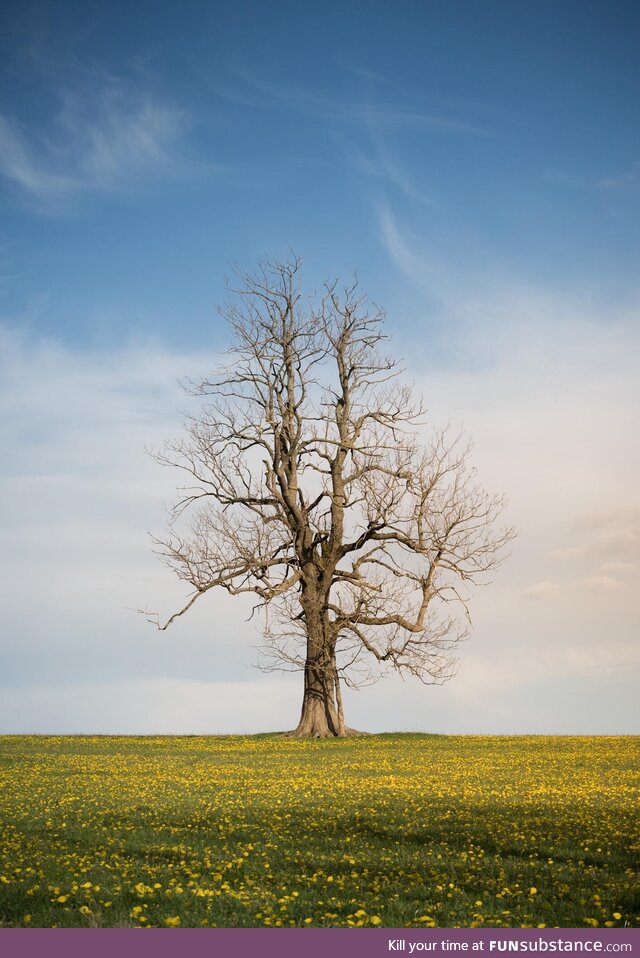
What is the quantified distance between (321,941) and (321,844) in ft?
17.5

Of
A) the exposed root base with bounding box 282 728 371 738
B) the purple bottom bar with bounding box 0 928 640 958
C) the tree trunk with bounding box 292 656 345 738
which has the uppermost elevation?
the tree trunk with bounding box 292 656 345 738

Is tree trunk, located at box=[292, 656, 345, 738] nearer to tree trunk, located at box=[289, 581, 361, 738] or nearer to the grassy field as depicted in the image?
tree trunk, located at box=[289, 581, 361, 738]

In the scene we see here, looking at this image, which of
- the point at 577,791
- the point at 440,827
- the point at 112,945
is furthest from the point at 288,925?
the point at 577,791

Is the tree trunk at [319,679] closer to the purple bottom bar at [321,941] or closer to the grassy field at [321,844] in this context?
the grassy field at [321,844]

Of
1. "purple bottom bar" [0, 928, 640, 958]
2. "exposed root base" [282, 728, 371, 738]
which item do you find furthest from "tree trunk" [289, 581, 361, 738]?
"purple bottom bar" [0, 928, 640, 958]

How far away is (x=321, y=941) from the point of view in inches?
357

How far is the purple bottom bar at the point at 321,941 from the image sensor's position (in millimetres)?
8852

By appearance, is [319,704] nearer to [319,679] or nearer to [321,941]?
[319,679]

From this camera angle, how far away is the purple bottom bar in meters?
8.85

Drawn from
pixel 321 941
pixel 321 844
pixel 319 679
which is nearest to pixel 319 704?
pixel 319 679

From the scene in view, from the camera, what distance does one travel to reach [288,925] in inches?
386

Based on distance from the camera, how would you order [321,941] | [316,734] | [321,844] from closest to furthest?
[321,941], [321,844], [316,734]

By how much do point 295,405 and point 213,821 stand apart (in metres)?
27.3

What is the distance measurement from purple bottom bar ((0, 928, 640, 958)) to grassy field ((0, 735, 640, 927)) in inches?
18.8
